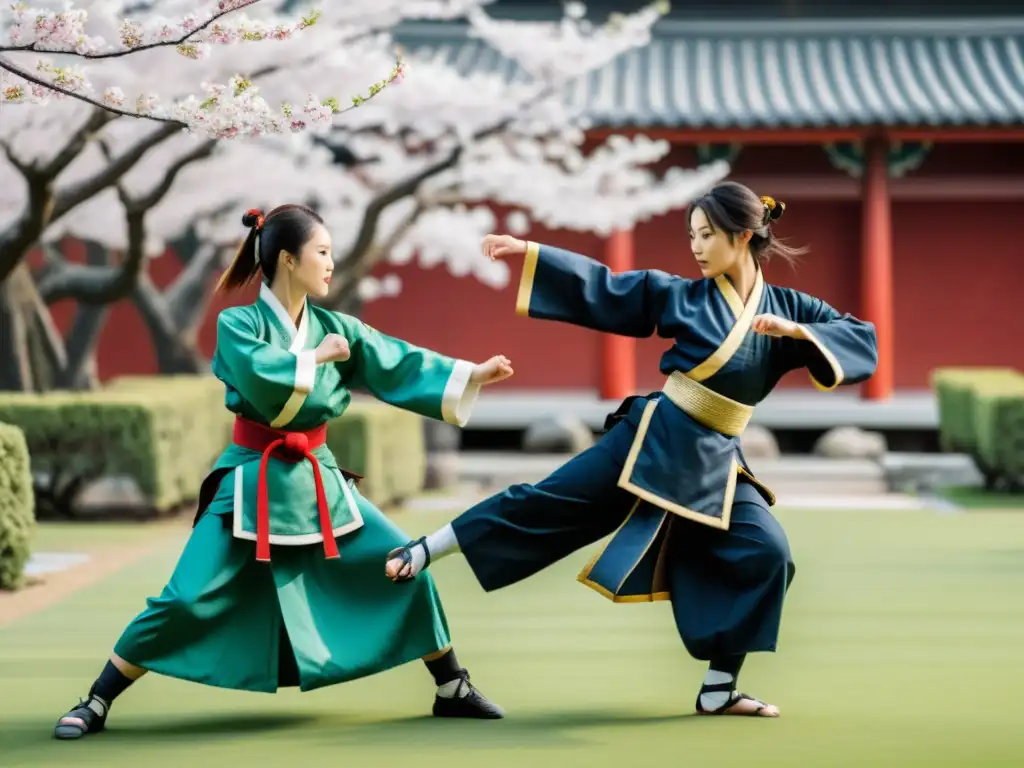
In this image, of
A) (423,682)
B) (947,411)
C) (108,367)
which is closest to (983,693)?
(423,682)

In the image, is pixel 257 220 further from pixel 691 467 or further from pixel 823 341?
pixel 823 341

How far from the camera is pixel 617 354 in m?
16.9

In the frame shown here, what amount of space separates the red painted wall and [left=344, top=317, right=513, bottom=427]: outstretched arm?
12664mm

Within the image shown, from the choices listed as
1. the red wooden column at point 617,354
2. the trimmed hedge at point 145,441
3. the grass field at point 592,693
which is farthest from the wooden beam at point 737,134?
the grass field at point 592,693

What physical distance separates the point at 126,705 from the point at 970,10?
15.6 metres

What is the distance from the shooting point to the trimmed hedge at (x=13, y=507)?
8.25 meters

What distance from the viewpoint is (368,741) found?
5.00 m

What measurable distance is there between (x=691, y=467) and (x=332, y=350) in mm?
Result: 1126

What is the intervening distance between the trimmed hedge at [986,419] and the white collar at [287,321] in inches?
343

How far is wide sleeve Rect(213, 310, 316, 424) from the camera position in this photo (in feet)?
16.7

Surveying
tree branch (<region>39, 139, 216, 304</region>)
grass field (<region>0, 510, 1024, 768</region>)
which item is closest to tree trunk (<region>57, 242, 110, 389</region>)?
tree branch (<region>39, 139, 216, 304</region>)

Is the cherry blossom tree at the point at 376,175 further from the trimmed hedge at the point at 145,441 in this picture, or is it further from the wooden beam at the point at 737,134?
the trimmed hedge at the point at 145,441

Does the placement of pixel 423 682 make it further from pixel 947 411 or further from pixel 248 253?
pixel 947 411

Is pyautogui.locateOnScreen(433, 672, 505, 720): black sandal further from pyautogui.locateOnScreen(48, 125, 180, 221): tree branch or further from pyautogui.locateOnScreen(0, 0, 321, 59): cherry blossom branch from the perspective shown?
pyautogui.locateOnScreen(48, 125, 180, 221): tree branch
